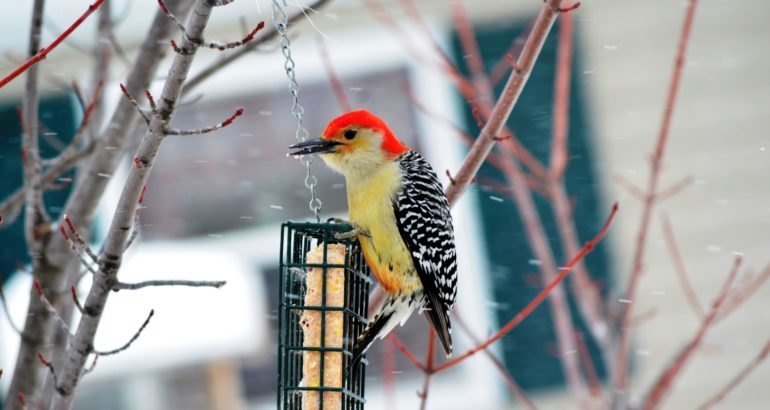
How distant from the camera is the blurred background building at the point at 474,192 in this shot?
24.0ft

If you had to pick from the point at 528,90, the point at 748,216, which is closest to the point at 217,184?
the point at 528,90

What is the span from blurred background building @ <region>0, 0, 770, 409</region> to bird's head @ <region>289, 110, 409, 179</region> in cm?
307

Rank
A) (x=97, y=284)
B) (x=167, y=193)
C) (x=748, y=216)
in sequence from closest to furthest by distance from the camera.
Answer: (x=97, y=284) → (x=748, y=216) → (x=167, y=193)

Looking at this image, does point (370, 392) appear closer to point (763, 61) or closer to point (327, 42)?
point (327, 42)

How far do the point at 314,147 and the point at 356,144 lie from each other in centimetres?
23

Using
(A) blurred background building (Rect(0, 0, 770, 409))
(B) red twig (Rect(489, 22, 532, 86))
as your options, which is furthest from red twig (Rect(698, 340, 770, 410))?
(B) red twig (Rect(489, 22, 532, 86))

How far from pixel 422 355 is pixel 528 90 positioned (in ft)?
7.39

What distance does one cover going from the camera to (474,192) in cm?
774

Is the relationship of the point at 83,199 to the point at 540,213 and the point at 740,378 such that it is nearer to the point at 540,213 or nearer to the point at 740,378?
the point at 740,378

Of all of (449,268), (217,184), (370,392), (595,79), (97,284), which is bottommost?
(97,284)

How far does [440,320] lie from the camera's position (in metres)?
3.92

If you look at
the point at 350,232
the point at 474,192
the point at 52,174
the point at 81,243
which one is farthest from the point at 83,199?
the point at 474,192

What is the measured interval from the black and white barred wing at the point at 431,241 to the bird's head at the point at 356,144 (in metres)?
0.15

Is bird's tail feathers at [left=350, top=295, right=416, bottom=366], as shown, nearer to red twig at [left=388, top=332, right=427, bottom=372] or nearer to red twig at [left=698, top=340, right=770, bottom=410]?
red twig at [left=388, top=332, right=427, bottom=372]
